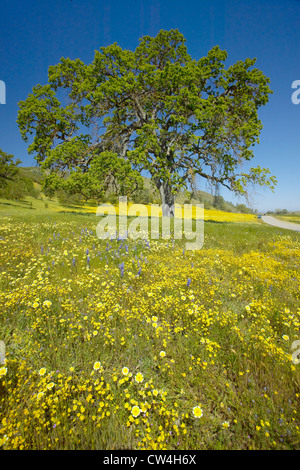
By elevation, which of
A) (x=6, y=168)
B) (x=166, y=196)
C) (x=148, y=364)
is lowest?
(x=148, y=364)

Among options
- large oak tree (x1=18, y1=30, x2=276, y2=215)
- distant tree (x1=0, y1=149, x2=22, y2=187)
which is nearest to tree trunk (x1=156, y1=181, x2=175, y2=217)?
large oak tree (x1=18, y1=30, x2=276, y2=215)

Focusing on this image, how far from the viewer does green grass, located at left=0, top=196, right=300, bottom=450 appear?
152cm

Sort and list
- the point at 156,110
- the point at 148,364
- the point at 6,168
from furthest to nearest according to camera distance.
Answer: the point at 6,168 < the point at 156,110 < the point at 148,364

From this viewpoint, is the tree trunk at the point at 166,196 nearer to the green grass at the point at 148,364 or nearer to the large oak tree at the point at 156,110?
the large oak tree at the point at 156,110

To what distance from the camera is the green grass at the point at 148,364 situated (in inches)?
59.7

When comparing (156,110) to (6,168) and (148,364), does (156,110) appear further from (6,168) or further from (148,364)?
(6,168)

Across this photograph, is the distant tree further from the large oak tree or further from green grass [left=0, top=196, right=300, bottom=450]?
green grass [left=0, top=196, right=300, bottom=450]

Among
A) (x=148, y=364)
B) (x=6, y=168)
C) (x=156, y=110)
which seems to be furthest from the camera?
(x=6, y=168)

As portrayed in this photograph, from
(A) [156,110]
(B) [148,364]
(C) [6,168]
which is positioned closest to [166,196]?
(A) [156,110]

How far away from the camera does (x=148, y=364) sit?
7.16ft

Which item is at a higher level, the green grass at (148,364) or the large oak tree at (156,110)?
the large oak tree at (156,110)

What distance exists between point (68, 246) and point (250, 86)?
2261 cm

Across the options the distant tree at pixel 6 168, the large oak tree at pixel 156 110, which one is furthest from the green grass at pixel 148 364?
the distant tree at pixel 6 168
